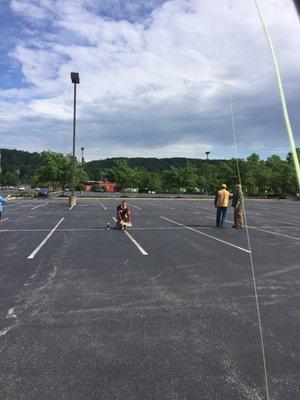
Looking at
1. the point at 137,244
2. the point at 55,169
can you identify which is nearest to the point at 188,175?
the point at 55,169

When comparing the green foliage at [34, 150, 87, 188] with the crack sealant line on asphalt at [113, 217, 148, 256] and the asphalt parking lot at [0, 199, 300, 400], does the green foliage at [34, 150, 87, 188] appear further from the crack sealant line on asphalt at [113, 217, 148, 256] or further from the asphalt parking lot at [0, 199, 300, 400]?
the asphalt parking lot at [0, 199, 300, 400]

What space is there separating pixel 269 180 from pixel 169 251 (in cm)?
6934

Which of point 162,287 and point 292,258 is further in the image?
point 292,258

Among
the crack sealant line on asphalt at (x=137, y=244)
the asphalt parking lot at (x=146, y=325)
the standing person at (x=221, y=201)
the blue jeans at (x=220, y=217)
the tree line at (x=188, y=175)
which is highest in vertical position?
the tree line at (x=188, y=175)

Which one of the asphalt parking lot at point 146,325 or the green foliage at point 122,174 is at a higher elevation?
the green foliage at point 122,174

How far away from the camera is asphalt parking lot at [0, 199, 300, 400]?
391 centimetres

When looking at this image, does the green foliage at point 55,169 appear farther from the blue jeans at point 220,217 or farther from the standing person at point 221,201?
→ the standing person at point 221,201

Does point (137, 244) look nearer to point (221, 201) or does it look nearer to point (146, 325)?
point (221, 201)

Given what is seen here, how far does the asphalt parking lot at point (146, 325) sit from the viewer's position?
12.8ft

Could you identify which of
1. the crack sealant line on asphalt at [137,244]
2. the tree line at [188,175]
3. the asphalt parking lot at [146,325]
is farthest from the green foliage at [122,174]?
the asphalt parking lot at [146,325]

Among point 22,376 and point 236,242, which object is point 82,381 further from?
point 236,242

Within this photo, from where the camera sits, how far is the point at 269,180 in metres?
77.8

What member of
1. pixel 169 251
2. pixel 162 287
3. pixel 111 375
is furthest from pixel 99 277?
pixel 111 375

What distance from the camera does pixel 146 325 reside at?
5.52 m
